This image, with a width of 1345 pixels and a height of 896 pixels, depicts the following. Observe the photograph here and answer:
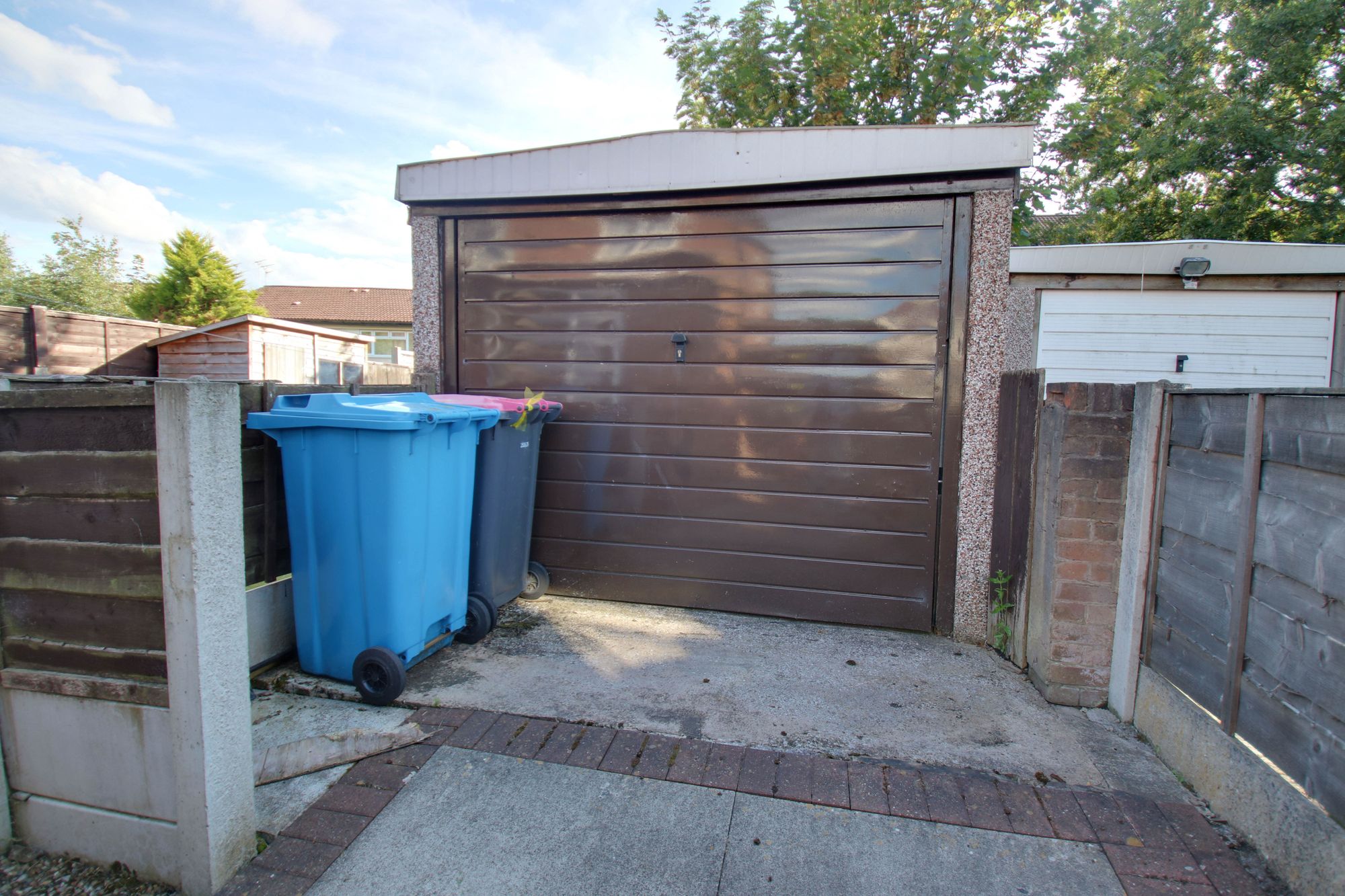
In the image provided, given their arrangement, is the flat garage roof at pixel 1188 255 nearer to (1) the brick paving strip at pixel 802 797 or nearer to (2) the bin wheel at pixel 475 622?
(1) the brick paving strip at pixel 802 797

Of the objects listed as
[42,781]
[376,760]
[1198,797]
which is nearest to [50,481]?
[42,781]

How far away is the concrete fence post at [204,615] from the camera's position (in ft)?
5.53

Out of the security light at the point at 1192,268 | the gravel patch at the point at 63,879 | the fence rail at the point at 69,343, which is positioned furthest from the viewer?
the fence rail at the point at 69,343

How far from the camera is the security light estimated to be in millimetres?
4906

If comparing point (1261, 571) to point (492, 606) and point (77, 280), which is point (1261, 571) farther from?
point (77, 280)

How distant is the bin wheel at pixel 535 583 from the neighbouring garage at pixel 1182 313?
13.7 ft

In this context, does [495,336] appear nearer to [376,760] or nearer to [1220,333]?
[376,760]

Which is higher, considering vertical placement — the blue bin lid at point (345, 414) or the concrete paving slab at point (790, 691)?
the blue bin lid at point (345, 414)

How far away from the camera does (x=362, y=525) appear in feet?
9.02

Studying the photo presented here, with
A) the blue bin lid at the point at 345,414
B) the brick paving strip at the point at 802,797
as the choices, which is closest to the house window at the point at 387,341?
the blue bin lid at the point at 345,414

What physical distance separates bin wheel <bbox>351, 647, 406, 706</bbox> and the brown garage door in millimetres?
1644

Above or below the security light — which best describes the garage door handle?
below

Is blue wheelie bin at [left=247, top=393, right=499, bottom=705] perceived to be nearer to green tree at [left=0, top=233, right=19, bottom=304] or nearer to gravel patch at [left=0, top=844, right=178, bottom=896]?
gravel patch at [left=0, top=844, right=178, bottom=896]

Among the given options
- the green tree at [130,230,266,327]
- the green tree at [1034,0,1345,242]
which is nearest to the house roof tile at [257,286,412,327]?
the green tree at [130,230,266,327]
